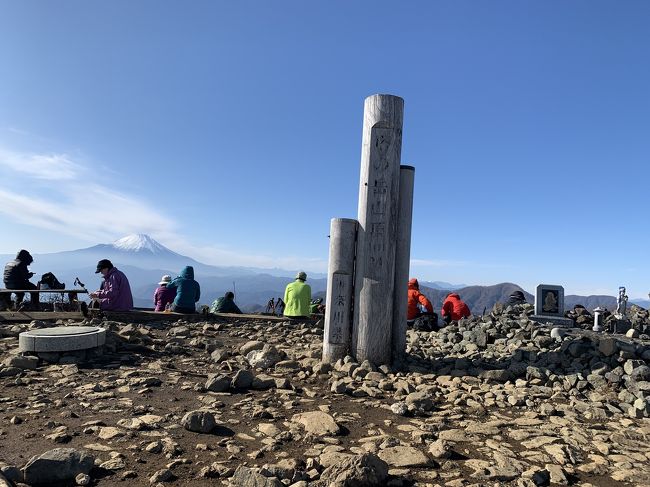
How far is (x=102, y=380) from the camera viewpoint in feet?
22.2

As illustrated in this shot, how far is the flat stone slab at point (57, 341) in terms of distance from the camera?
776 centimetres

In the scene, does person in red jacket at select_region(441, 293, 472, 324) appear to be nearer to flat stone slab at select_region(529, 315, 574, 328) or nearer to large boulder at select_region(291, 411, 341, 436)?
flat stone slab at select_region(529, 315, 574, 328)

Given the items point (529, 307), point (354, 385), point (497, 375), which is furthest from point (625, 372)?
point (529, 307)

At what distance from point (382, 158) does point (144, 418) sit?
565 centimetres

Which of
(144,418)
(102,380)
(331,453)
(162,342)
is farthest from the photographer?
(162,342)

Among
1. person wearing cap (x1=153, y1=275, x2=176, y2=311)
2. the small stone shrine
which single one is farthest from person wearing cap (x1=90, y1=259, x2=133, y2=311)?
the small stone shrine

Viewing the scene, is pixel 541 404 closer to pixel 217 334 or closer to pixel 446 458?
pixel 446 458

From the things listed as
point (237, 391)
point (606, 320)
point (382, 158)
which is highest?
point (382, 158)

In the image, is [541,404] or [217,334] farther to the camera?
[217,334]

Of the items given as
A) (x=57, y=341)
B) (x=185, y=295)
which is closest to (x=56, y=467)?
(x=57, y=341)

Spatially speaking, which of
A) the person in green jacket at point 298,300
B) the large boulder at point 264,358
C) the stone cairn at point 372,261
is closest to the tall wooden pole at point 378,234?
the stone cairn at point 372,261

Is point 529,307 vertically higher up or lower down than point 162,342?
higher up

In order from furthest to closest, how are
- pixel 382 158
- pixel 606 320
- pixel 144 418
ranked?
pixel 606 320 → pixel 382 158 → pixel 144 418

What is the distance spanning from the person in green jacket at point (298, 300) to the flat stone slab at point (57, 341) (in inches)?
277
